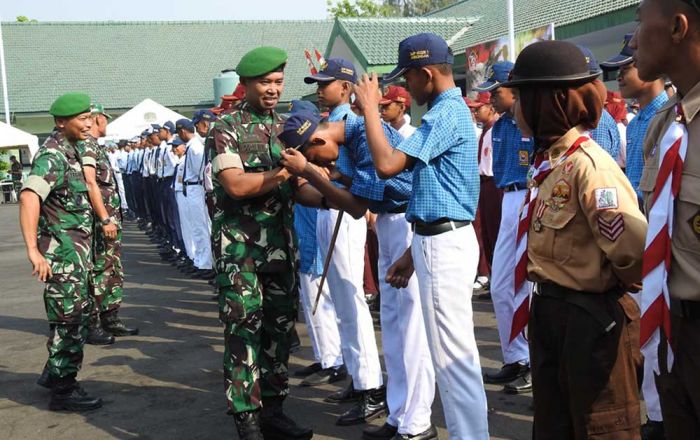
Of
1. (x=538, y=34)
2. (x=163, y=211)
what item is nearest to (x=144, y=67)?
(x=163, y=211)

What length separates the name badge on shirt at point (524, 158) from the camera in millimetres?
5758

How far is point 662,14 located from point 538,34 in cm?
1161

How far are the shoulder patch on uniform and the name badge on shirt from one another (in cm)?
321

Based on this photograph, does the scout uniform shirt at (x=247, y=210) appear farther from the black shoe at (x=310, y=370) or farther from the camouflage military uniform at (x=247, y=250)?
the black shoe at (x=310, y=370)

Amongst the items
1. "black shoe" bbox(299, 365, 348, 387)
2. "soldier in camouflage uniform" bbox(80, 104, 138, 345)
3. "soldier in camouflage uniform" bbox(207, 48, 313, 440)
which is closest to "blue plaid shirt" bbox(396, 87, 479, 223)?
"soldier in camouflage uniform" bbox(207, 48, 313, 440)

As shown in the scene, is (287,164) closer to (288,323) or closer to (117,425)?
(288,323)

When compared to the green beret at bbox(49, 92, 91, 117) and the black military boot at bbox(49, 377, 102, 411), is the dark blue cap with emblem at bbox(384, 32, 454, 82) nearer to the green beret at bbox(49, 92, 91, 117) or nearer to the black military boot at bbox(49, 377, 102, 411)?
the green beret at bbox(49, 92, 91, 117)

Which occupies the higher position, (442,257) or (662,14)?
(662,14)

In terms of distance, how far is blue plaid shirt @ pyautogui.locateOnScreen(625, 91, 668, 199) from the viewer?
185 inches

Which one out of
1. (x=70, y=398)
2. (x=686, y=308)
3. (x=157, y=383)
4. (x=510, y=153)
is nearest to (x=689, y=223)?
(x=686, y=308)

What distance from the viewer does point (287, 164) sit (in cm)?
389

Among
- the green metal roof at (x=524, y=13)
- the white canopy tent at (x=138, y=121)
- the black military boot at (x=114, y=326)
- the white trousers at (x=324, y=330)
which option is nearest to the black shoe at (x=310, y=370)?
the white trousers at (x=324, y=330)

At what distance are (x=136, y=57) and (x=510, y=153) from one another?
133 ft

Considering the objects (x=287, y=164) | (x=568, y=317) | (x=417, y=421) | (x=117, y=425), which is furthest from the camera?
(x=117, y=425)
